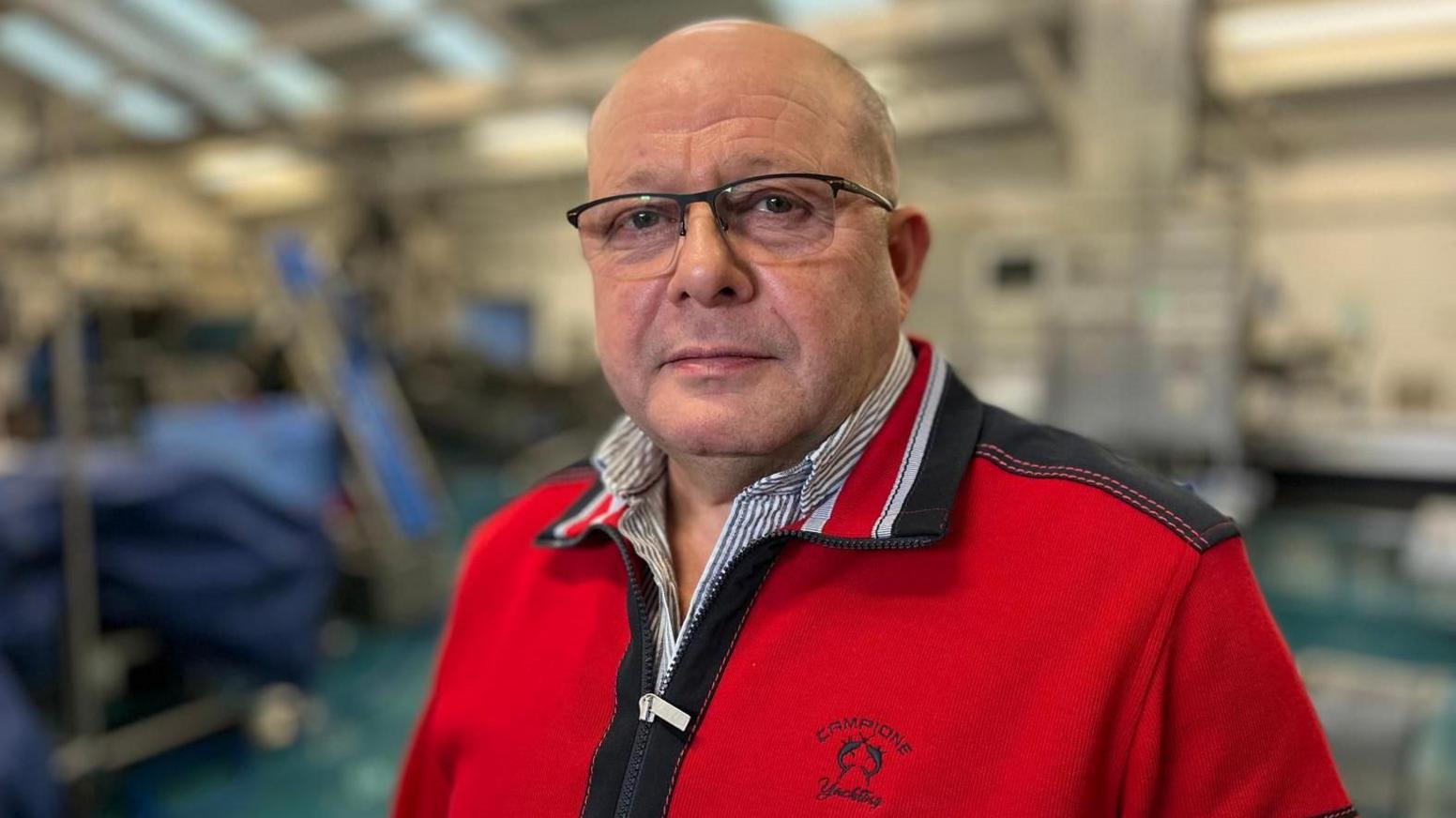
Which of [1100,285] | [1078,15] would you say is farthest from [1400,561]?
[1078,15]

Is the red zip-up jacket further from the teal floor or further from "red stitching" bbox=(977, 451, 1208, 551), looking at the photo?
the teal floor

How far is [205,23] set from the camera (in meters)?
8.05

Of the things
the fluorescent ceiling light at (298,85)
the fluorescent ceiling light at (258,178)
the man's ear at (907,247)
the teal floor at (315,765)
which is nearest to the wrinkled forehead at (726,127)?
the man's ear at (907,247)

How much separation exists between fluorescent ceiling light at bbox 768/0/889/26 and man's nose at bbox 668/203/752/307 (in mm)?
5503

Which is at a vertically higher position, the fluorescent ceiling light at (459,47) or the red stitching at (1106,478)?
the fluorescent ceiling light at (459,47)

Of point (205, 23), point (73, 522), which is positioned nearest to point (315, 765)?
point (73, 522)

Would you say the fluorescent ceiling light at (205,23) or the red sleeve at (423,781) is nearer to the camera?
the red sleeve at (423,781)

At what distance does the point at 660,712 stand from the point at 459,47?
9.21 m

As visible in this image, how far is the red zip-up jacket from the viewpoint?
67cm

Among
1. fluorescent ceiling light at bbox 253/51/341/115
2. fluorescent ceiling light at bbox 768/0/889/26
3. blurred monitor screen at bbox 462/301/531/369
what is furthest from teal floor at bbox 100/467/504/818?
blurred monitor screen at bbox 462/301/531/369

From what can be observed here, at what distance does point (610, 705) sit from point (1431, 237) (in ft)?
40.4

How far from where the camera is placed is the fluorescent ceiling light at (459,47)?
810 centimetres

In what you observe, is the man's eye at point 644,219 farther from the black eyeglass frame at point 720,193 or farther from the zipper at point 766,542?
the zipper at point 766,542

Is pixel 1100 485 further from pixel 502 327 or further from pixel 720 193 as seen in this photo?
pixel 502 327
